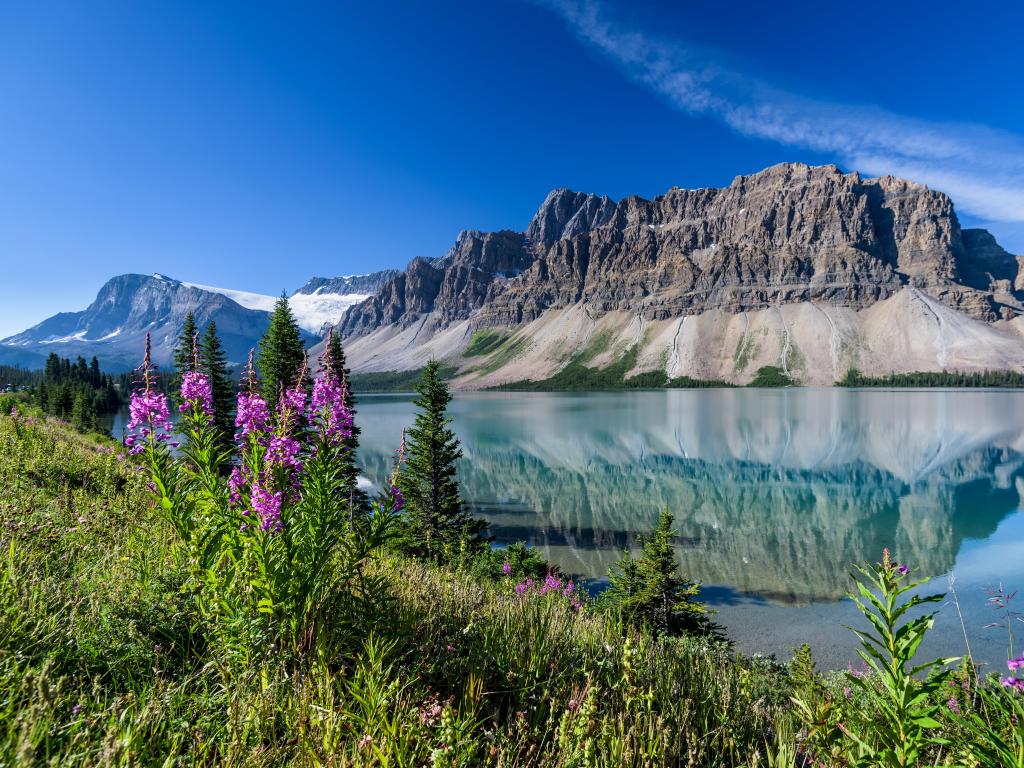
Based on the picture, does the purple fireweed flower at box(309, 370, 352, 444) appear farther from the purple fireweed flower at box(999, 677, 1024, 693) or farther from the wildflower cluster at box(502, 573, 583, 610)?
the purple fireweed flower at box(999, 677, 1024, 693)

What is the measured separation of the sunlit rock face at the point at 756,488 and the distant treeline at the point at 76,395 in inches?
1416

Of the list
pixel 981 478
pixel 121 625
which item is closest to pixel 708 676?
pixel 121 625

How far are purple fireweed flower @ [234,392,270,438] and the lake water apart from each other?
1615 centimetres

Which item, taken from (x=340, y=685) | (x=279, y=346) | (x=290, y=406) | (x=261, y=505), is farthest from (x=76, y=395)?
(x=340, y=685)

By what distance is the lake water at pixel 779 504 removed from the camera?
28984mm

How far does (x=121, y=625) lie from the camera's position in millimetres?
4164

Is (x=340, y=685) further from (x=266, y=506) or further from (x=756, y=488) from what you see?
(x=756, y=488)

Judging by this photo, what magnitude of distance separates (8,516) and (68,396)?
87923 millimetres

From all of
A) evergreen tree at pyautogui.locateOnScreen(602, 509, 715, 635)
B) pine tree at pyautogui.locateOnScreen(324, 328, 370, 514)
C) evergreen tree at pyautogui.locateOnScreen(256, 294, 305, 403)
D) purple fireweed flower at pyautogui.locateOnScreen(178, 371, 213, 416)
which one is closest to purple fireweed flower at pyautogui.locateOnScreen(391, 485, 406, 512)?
pine tree at pyautogui.locateOnScreen(324, 328, 370, 514)

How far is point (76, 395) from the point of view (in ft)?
228

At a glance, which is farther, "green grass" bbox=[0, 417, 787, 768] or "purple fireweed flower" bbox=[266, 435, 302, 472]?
"purple fireweed flower" bbox=[266, 435, 302, 472]

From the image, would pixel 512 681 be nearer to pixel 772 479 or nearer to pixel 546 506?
pixel 546 506

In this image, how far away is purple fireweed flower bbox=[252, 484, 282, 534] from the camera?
4.57m

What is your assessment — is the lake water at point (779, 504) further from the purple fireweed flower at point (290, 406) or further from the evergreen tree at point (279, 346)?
the evergreen tree at point (279, 346)
